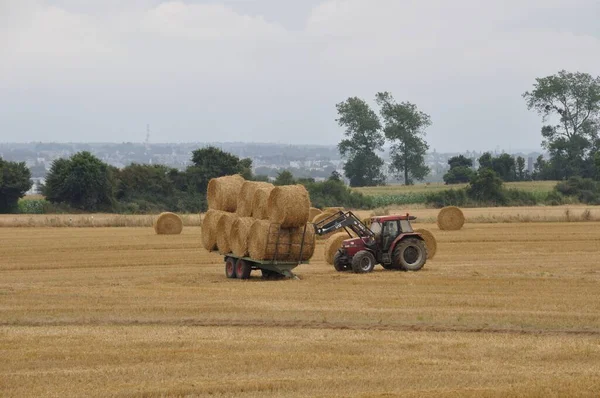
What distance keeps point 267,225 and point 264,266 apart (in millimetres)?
1309

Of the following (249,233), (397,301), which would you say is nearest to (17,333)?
(397,301)

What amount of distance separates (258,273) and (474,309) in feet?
32.6

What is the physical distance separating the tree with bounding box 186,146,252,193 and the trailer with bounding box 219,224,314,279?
43.9 metres

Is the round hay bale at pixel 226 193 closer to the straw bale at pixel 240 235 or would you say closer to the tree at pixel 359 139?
the straw bale at pixel 240 235

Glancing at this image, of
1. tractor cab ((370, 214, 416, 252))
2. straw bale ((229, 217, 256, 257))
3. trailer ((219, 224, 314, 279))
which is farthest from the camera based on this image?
tractor cab ((370, 214, 416, 252))

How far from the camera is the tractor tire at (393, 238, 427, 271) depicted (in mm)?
26172

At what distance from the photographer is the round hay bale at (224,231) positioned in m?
26.0

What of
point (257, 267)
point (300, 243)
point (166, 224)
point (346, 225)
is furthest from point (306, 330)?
point (166, 224)

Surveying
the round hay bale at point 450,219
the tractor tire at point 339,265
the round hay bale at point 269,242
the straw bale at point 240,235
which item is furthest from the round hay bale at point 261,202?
the round hay bale at point 450,219

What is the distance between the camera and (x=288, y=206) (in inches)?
938

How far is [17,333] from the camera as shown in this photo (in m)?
16.4

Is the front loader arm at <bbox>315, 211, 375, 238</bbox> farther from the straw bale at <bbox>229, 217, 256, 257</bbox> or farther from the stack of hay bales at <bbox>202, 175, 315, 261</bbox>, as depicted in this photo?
the straw bale at <bbox>229, 217, 256, 257</bbox>

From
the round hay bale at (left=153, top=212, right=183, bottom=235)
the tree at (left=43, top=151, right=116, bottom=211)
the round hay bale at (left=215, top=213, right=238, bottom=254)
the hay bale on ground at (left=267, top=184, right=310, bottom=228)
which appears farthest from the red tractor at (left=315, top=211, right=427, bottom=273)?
Result: the tree at (left=43, top=151, right=116, bottom=211)

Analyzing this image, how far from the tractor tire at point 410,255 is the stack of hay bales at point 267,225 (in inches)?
97.6
